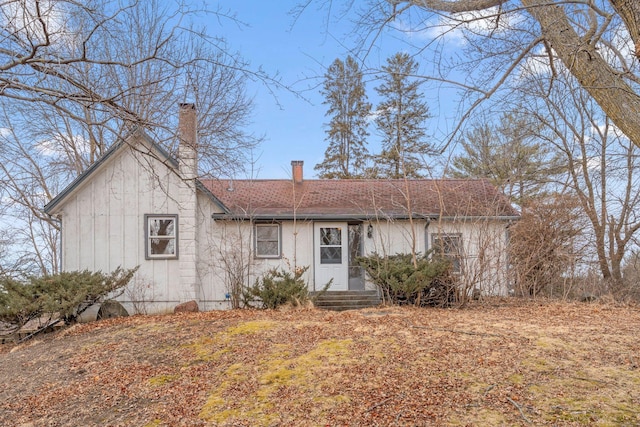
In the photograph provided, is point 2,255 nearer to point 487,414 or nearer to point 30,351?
point 30,351

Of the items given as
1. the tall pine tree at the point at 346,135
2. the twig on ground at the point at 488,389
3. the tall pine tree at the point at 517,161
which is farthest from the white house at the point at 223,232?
the tall pine tree at the point at 346,135

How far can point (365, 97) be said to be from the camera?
78.3 feet

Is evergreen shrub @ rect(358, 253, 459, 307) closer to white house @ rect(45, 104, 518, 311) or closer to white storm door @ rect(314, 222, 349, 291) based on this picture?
white house @ rect(45, 104, 518, 311)

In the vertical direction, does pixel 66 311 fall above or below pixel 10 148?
below

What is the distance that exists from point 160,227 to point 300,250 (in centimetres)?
362

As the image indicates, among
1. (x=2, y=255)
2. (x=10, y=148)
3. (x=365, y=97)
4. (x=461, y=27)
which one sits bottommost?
(x=2, y=255)

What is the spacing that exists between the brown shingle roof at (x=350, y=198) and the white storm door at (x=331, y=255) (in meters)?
0.51

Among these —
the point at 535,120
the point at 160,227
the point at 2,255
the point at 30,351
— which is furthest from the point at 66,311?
the point at 535,120

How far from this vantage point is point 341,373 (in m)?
4.93

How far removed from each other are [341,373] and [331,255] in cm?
759

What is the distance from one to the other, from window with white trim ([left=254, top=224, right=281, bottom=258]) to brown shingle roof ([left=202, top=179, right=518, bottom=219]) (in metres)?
0.44

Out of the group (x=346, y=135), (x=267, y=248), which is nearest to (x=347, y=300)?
(x=267, y=248)

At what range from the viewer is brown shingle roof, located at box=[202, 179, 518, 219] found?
1200 centimetres

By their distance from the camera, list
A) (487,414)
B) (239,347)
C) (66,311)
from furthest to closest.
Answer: (66,311), (239,347), (487,414)
